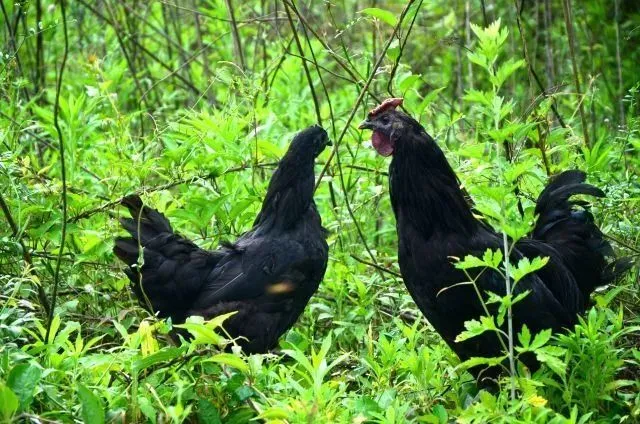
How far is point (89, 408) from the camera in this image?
3717 millimetres

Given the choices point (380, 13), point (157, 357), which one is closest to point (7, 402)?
point (157, 357)

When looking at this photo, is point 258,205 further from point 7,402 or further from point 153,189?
point 7,402

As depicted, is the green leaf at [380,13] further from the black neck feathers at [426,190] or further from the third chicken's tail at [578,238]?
the third chicken's tail at [578,238]

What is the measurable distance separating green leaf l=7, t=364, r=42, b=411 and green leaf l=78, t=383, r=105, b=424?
7.5 inches

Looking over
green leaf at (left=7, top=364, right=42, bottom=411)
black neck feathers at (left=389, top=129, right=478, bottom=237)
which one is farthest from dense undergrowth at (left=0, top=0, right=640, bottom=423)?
black neck feathers at (left=389, top=129, right=478, bottom=237)

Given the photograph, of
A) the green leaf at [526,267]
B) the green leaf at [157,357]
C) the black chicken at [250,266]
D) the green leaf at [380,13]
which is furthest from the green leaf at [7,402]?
the green leaf at [380,13]

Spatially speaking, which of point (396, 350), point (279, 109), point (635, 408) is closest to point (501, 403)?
point (635, 408)

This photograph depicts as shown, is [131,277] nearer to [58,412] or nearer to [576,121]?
[58,412]

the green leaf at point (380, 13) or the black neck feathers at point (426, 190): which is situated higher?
the green leaf at point (380, 13)

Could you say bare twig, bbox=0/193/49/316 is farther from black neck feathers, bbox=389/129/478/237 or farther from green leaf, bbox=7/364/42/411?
black neck feathers, bbox=389/129/478/237

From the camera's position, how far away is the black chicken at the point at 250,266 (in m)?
5.34

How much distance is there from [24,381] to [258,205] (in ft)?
8.82

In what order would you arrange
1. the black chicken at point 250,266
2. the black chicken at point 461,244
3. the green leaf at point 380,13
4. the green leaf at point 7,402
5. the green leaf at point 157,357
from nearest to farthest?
the green leaf at point 7,402, the green leaf at point 157,357, the black chicken at point 461,244, the green leaf at point 380,13, the black chicken at point 250,266

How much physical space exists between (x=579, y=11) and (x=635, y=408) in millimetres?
5118
